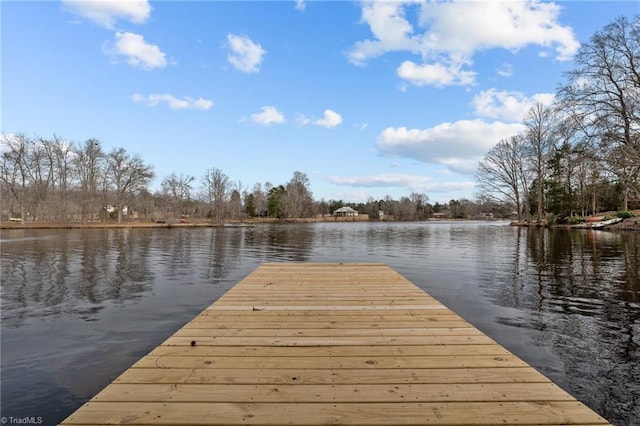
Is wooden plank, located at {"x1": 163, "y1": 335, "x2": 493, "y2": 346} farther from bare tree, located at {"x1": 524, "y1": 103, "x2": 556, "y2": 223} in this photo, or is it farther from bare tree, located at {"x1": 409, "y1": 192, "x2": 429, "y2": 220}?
bare tree, located at {"x1": 409, "y1": 192, "x2": 429, "y2": 220}

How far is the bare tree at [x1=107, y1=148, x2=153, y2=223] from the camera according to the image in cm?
4853

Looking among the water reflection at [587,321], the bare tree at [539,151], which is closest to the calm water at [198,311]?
the water reflection at [587,321]

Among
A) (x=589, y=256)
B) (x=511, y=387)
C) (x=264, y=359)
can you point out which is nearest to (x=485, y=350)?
(x=511, y=387)

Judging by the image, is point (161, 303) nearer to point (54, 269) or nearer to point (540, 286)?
point (54, 269)

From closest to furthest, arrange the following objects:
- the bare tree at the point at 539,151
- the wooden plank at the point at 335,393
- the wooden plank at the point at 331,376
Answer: the wooden plank at the point at 335,393, the wooden plank at the point at 331,376, the bare tree at the point at 539,151

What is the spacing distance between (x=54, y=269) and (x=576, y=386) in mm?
12886

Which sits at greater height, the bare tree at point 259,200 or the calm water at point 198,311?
the bare tree at point 259,200

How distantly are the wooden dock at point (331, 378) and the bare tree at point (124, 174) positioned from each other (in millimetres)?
51708

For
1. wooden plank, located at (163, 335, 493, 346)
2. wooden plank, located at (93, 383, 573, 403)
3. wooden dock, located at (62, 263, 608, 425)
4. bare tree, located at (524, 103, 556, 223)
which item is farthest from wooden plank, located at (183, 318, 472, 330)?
bare tree, located at (524, 103, 556, 223)

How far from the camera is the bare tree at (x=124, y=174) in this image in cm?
Result: 4853

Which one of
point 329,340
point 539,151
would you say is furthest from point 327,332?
point 539,151

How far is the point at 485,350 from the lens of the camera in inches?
128

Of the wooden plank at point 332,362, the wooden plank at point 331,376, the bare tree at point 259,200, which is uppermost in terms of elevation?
the bare tree at point 259,200

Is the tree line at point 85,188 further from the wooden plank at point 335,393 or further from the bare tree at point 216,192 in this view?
the wooden plank at point 335,393
